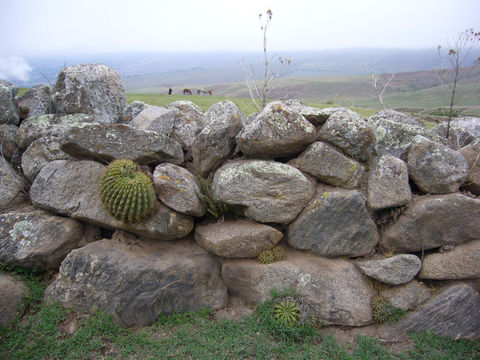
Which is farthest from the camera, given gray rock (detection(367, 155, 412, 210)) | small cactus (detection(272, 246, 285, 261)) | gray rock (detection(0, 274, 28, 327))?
small cactus (detection(272, 246, 285, 261))

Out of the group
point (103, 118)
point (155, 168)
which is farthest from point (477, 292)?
point (103, 118)

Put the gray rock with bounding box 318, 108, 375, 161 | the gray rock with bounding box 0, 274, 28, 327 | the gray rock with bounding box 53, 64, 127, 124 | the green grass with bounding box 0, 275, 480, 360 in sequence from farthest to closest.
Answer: the gray rock with bounding box 53, 64, 127, 124, the gray rock with bounding box 318, 108, 375, 161, the gray rock with bounding box 0, 274, 28, 327, the green grass with bounding box 0, 275, 480, 360

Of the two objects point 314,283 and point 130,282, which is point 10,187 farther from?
point 314,283

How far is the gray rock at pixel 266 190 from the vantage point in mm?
5664

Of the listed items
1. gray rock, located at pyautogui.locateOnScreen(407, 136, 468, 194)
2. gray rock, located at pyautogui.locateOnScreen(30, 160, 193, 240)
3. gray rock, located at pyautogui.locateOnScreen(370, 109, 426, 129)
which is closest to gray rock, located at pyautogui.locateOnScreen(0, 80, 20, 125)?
gray rock, located at pyautogui.locateOnScreen(30, 160, 193, 240)

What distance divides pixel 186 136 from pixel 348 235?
416cm

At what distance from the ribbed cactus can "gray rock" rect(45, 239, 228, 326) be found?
2.66ft

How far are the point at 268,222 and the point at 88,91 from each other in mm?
5134

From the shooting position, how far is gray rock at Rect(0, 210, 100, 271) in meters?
5.66

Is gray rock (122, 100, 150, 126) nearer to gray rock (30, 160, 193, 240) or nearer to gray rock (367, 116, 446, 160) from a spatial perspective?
gray rock (30, 160, 193, 240)

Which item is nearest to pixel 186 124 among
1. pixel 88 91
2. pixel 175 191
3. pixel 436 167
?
pixel 175 191

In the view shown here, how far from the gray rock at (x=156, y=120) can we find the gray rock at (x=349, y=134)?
11.1 ft

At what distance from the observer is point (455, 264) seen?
5465mm

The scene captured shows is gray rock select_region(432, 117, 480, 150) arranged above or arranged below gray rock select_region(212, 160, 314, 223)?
above
